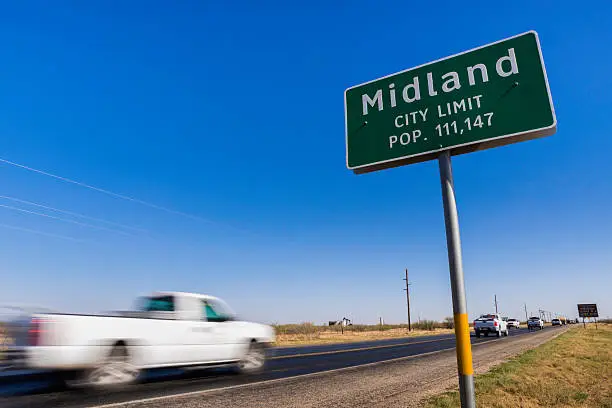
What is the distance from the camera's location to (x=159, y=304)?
9.13 meters

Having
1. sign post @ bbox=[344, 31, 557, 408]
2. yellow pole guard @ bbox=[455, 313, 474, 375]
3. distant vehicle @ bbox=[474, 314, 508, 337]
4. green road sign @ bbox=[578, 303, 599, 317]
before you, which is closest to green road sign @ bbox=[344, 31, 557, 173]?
sign post @ bbox=[344, 31, 557, 408]

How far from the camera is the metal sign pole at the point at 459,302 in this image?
8.59 feet

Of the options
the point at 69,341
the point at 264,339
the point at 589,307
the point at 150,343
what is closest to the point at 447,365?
the point at 264,339

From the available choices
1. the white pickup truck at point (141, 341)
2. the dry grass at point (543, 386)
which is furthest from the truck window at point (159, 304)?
the dry grass at point (543, 386)

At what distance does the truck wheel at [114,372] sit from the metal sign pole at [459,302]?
6.90 meters

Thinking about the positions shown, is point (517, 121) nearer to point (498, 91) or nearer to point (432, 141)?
point (498, 91)

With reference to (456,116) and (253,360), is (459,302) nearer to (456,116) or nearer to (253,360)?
(456,116)

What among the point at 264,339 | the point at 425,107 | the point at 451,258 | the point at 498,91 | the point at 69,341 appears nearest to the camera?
the point at 451,258

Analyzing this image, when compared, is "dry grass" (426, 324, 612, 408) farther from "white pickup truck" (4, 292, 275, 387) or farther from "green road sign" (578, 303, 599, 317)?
"green road sign" (578, 303, 599, 317)

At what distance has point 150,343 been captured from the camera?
8.21 metres

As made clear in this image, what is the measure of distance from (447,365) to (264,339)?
17.9 feet

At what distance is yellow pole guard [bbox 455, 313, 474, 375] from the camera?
2629 millimetres

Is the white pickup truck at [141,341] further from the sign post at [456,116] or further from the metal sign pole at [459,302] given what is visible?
the metal sign pole at [459,302]

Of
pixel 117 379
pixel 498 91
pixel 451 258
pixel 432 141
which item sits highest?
pixel 498 91
